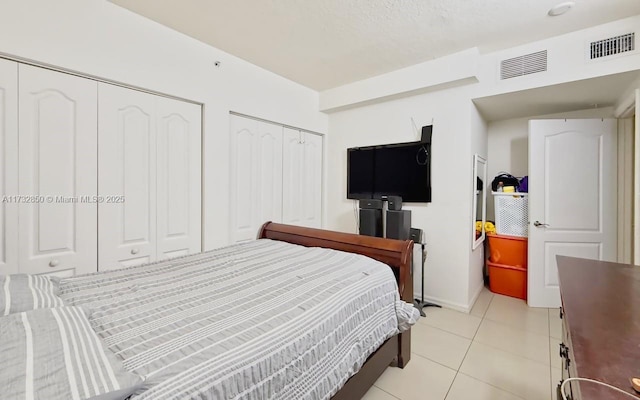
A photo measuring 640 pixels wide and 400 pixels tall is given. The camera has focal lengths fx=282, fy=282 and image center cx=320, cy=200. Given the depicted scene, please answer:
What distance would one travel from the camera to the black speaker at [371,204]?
10.3ft

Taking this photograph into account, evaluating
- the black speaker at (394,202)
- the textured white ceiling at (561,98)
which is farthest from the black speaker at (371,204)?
the textured white ceiling at (561,98)

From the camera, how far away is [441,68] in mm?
2783

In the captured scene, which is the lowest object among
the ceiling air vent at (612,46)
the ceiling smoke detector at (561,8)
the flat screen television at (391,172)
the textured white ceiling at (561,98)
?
the flat screen television at (391,172)

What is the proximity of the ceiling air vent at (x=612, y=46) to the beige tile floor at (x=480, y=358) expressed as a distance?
2309 mm

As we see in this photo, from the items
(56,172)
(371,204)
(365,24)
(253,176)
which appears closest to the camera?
Answer: (56,172)

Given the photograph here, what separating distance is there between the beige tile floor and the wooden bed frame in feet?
0.52

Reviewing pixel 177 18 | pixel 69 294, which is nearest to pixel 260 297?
pixel 69 294

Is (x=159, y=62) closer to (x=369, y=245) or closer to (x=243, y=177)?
(x=243, y=177)

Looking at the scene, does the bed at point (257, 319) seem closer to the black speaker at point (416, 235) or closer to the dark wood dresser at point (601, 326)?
the dark wood dresser at point (601, 326)

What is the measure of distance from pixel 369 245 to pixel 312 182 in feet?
6.22

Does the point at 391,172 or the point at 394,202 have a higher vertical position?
the point at 391,172

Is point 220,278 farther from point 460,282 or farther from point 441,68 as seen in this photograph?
point 441,68

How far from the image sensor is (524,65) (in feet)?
8.35

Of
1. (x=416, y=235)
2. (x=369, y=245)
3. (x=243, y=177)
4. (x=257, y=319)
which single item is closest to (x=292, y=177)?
(x=243, y=177)
